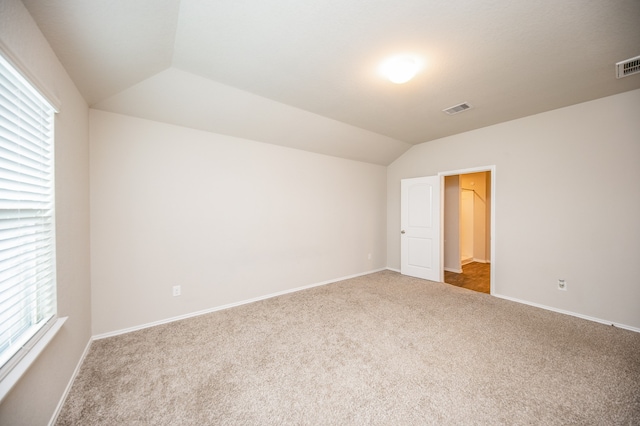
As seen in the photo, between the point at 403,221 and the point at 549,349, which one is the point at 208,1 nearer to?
the point at 549,349

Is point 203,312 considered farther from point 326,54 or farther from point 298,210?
point 326,54

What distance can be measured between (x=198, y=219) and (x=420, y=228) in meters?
3.86

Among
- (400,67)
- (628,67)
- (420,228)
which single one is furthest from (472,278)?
(400,67)

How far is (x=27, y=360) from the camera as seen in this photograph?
115 centimetres

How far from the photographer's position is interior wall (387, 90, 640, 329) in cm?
260

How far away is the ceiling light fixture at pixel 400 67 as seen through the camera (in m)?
2.03

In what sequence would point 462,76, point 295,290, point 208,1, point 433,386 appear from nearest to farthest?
point 208,1 < point 433,386 < point 462,76 < point 295,290

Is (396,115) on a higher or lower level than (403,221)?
higher

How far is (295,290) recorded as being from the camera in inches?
151

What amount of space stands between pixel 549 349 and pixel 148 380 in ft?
11.5

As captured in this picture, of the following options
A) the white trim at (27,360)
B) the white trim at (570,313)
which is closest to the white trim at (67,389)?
the white trim at (27,360)

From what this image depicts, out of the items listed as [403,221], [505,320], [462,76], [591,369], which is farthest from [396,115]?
[591,369]

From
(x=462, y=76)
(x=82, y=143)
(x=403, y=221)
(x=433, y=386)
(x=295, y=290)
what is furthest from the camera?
(x=403, y=221)

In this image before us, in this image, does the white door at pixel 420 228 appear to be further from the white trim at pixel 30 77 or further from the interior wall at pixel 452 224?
the white trim at pixel 30 77
